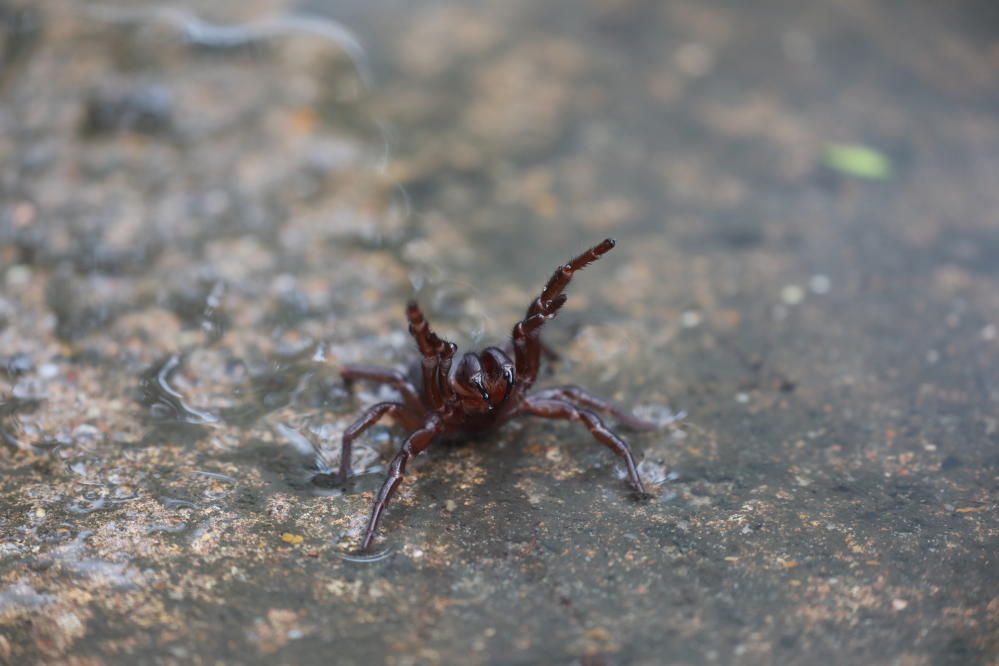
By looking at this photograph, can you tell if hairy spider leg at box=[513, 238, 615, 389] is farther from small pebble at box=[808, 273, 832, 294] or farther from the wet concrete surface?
small pebble at box=[808, 273, 832, 294]

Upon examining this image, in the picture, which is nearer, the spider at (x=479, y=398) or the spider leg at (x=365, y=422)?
the spider at (x=479, y=398)

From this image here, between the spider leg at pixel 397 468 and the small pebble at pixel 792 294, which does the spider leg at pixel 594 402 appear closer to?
the spider leg at pixel 397 468

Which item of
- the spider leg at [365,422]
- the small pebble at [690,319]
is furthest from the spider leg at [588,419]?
the small pebble at [690,319]

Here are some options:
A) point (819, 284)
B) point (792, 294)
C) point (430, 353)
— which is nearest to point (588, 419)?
point (430, 353)

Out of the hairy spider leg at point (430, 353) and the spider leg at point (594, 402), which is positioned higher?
the hairy spider leg at point (430, 353)

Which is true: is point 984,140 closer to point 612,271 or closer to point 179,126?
point 612,271

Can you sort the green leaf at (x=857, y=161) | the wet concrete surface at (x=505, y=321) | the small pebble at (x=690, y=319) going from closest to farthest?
1. the wet concrete surface at (x=505, y=321)
2. the small pebble at (x=690, y=319)
3. the green leaf at (x=857, y=161)
